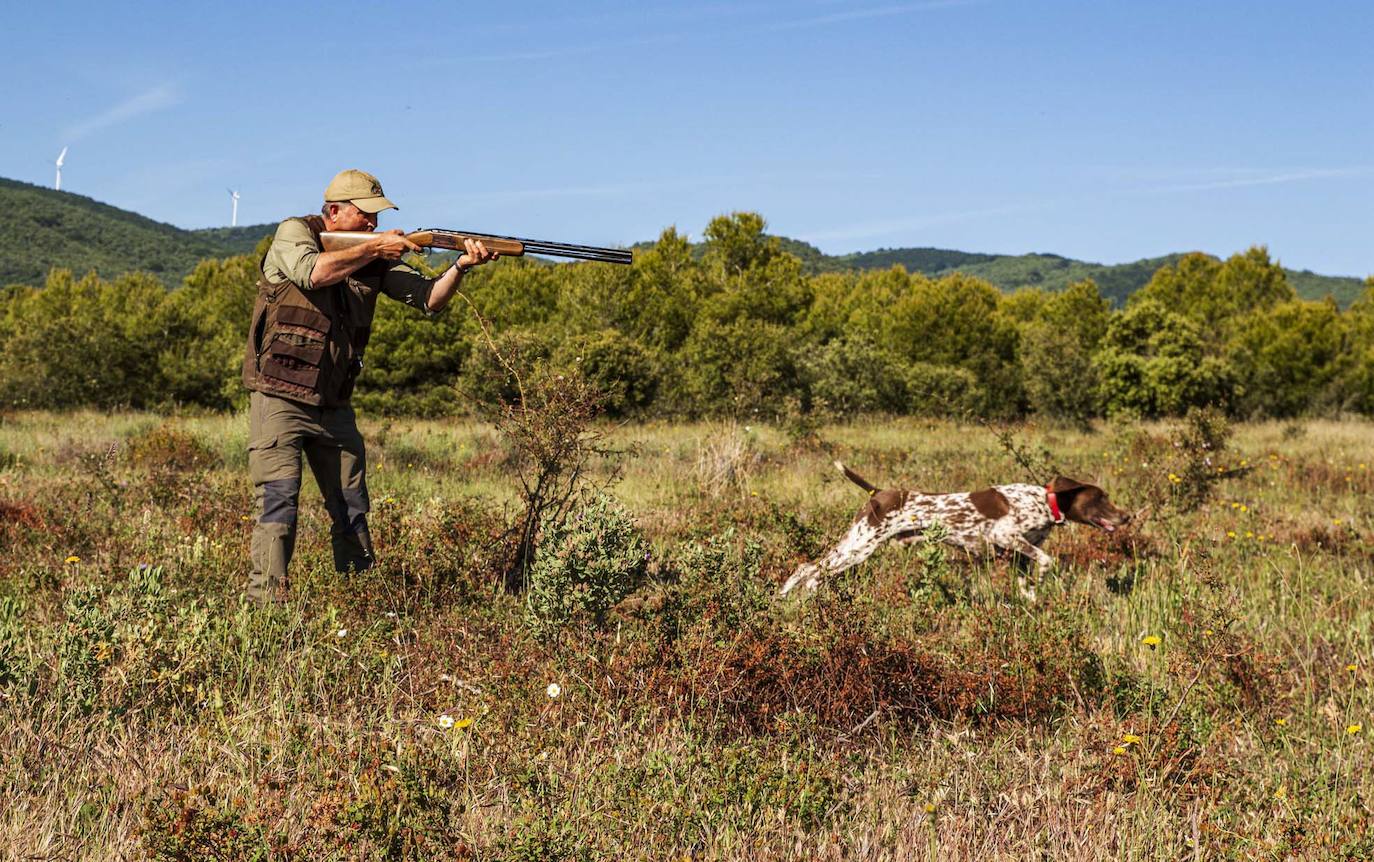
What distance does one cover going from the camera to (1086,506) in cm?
575

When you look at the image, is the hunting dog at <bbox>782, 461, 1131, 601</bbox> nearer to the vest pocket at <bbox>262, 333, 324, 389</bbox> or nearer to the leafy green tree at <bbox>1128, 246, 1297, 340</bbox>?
the vest pocket at <bbox>262, 333, 324, 389</bbox>

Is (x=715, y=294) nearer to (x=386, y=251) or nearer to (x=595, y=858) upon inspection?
(x=386, y=251)

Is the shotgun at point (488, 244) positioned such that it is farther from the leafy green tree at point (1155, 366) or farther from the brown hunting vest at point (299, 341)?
the leafy green tree at point (1155, 366)

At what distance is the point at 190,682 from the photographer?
Result: 3625mm

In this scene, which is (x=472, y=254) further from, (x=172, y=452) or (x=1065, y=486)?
(x=172, y=452)

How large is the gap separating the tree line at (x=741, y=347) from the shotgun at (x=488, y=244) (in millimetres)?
12347

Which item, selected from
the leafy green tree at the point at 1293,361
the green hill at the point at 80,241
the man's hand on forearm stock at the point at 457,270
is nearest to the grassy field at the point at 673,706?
the man's hand on forearm stock at the point at 457,270

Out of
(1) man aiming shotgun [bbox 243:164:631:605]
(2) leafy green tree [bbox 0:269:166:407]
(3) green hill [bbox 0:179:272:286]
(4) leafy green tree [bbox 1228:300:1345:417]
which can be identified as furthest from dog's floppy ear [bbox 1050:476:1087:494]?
(3) green hill [bbox 0:179:272:286]

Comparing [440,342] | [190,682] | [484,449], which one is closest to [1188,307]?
[440,342]

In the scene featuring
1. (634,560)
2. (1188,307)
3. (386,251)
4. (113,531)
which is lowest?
(113,531)

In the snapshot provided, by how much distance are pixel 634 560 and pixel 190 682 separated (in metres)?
→ 1.74

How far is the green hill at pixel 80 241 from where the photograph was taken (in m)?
97.8

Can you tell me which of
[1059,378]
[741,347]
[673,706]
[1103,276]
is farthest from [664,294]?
[1103,276]

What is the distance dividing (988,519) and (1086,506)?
54 centimetres
